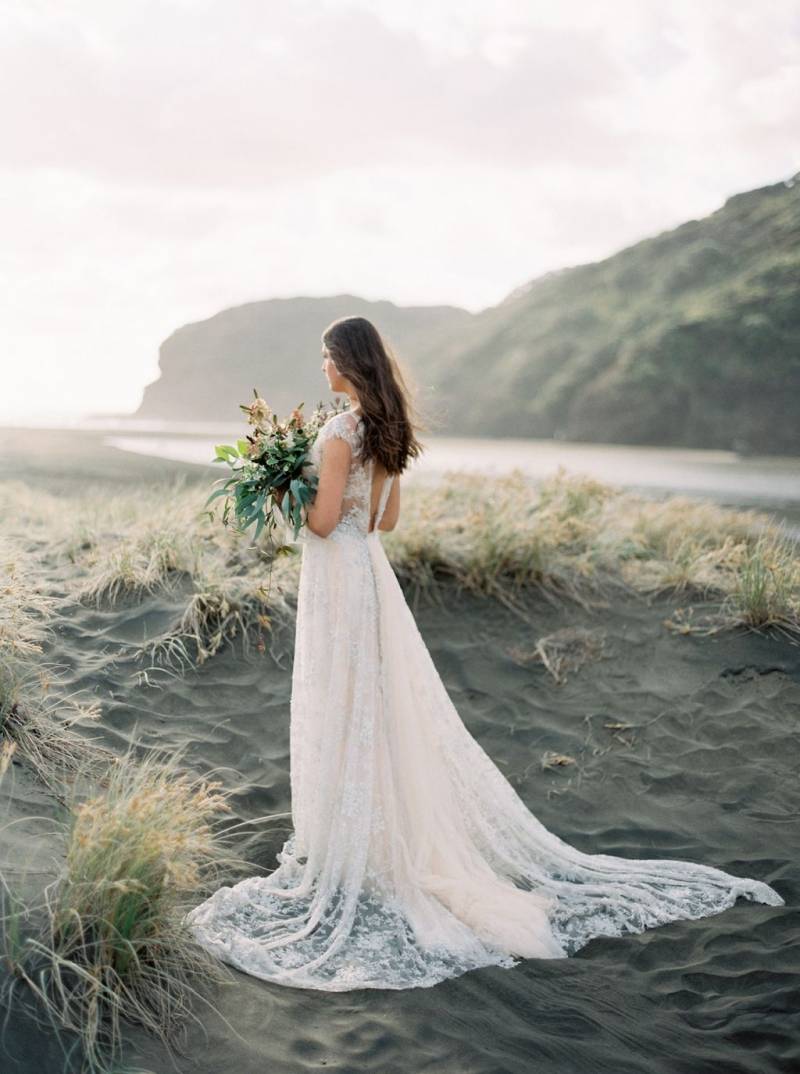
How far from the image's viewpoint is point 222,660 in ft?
19.7

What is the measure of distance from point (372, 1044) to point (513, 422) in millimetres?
65547

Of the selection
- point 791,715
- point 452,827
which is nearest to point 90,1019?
point 452,827

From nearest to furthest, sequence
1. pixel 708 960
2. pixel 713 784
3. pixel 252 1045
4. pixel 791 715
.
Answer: pixel 252 1045
pixel 708 960
pixel 713 784
pixel 791 715

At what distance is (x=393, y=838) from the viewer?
3.83 m

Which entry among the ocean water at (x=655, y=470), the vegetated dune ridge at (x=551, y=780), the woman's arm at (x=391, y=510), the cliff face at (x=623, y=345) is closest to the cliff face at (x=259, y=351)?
the cliff face at (x=623, y=345)

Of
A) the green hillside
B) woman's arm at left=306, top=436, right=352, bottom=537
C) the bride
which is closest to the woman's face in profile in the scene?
the bride

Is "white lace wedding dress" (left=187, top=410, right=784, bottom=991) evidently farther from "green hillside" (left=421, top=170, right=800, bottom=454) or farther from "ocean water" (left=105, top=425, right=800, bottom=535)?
"green hillside" (left=421, top=170, right=800, bottom=454)

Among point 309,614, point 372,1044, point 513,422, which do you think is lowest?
point 372,1044

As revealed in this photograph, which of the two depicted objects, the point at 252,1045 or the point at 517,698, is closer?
the point at 252,1045

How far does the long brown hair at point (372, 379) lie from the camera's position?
3.65m

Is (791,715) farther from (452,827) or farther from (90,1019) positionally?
(90,1019)

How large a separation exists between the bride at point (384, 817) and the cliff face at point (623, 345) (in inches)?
1609

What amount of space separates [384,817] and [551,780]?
6.01 feet

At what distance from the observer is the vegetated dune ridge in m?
2.95
